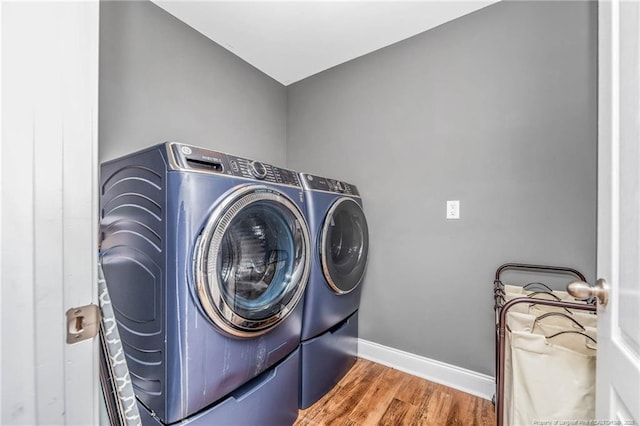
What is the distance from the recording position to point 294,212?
4.15 feet

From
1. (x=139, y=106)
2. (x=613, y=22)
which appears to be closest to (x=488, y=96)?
(x=613, y=22)

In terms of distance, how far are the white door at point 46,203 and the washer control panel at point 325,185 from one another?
40.4 inches

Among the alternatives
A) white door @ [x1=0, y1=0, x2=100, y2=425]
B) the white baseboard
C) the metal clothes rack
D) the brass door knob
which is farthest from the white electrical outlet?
white door @ [x1=0, y1=0, x2=100, y2=425]

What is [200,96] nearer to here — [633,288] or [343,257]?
[343,257]

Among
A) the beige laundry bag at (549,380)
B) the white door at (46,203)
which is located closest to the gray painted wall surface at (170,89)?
the white door at (46,203)

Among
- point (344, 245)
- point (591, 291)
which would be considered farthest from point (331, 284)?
point (591, 291)

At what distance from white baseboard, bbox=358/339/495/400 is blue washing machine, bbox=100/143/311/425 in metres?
0.85

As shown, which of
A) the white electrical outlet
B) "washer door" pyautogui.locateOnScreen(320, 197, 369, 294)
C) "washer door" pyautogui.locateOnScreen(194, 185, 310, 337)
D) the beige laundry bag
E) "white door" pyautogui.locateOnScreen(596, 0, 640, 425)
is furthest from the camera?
the white electrical outlet

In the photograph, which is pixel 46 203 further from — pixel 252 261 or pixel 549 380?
pixel 549 380

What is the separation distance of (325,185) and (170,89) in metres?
1.12

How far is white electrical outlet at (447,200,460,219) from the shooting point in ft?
5.49

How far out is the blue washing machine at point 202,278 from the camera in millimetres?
904

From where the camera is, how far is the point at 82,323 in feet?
1.58

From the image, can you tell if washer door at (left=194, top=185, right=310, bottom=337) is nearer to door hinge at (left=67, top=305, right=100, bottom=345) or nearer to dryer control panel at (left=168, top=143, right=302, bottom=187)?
dryer control panel at (left=168, top=143, right=302, bottom=187)
